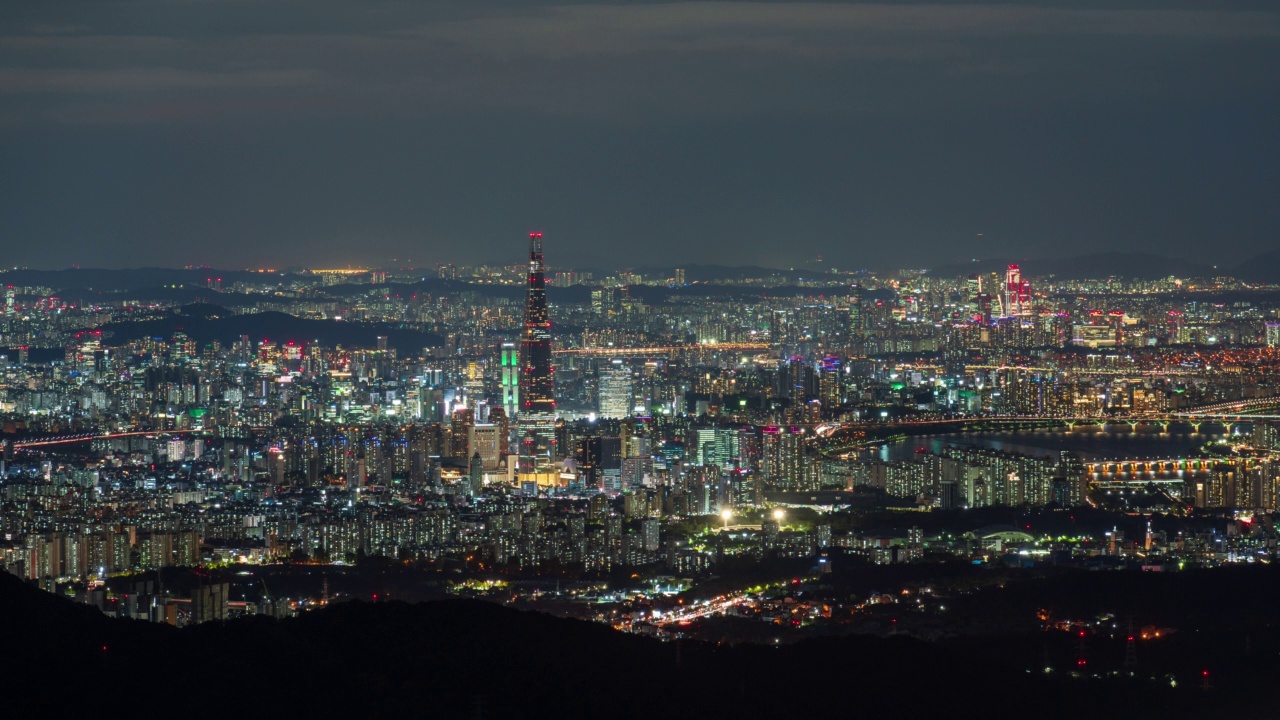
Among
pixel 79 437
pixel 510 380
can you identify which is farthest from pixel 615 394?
pixel 79 437

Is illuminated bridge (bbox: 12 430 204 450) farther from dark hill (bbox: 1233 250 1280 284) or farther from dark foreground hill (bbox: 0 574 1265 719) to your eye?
dark hill (bbox: 1233 250 1280 284)

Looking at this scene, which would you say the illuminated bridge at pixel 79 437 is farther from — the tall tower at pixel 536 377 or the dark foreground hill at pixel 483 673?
the dark foreground hill at pixel 483 673

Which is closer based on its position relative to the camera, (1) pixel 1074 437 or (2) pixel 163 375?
(1) pixel 1074 437

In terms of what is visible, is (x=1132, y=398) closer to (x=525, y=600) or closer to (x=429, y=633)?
(x=525, y=600)

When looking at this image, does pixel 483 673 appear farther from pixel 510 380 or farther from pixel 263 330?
pixel 263 330

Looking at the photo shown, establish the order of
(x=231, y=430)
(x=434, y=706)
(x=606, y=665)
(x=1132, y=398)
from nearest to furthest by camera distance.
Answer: (x=434, y=706) → (x=606, y=665) → (x=231, y=430) → (x=1132, y=398)

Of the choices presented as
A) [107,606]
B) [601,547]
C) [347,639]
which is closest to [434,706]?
[347,639]
